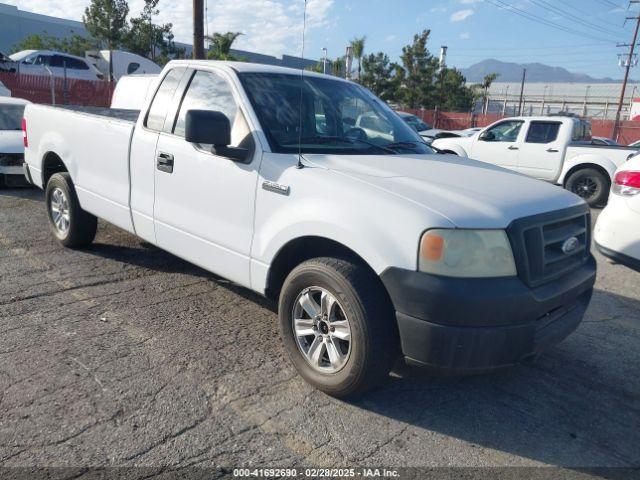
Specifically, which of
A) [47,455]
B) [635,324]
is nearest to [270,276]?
[47,455]

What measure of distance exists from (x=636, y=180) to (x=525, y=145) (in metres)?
7.66

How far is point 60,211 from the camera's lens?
577 cm

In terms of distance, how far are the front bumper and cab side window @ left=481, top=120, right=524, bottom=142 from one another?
1048 centimetres

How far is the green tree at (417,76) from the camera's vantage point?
38062 millimetres

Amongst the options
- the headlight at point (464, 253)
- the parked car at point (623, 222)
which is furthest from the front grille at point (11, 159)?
the parked car at point (623, 222)

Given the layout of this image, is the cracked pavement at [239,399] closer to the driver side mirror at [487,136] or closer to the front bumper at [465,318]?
the front bumper at [465,318]

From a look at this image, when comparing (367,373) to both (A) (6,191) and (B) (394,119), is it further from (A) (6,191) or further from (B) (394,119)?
(A) (6,191)

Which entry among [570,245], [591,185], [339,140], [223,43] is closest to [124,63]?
[223,43]

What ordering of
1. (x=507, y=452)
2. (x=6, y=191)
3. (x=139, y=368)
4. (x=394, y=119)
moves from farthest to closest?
1. (x=6, y=191)
2. (x=394, y=119)
3. (x=139, y=368)
4. (x=507, y=452)

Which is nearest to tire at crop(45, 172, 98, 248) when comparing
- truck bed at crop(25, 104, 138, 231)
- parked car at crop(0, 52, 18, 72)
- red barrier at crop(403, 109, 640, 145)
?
truck bed at crop(25, 104, 138, 231)

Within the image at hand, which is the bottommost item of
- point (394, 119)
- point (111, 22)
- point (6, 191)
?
point (6, 191)

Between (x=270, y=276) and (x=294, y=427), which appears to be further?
(x=270, y=276)

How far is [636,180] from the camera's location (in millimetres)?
4793

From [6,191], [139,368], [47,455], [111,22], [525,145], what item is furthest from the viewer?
[111,22]
